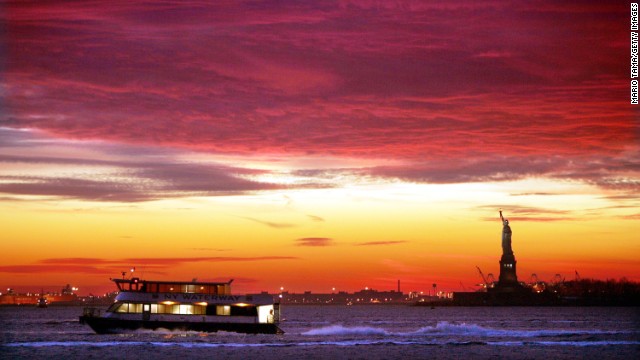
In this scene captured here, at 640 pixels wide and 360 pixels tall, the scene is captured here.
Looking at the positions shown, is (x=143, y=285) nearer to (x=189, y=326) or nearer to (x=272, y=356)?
(x=189, y=326)

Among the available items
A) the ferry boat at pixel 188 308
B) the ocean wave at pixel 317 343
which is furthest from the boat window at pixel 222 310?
the ocean wave at pixel 317 343

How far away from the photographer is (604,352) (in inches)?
3925

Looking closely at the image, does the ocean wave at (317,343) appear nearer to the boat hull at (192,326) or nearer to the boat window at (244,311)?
the boat hull at (192,326)

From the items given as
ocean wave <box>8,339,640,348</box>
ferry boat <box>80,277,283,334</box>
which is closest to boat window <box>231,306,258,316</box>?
ferry boat <box>80,277,283,334</box>

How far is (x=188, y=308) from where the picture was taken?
3944 inches

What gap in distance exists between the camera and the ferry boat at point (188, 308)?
3922 inches

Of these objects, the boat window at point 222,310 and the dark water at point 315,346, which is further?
the boat window at point 222,310

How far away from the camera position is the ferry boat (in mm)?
99625

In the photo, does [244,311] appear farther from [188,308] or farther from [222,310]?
[188,308]

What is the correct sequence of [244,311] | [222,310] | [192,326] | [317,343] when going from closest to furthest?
[192,326] < [222,310] < [244,311] < [317,343]

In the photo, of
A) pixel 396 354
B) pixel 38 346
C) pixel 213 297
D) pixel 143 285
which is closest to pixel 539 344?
pixel 396 354

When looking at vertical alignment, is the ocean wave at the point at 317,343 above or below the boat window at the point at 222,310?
below

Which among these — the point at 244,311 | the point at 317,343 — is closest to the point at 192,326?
the point at 244,311

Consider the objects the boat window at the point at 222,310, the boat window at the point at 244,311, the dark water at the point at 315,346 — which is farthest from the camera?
the boat window at the point at 244,311
